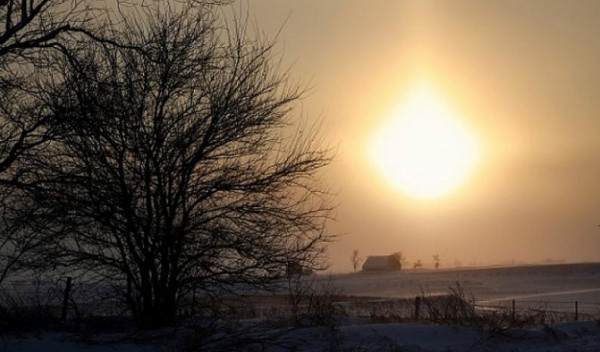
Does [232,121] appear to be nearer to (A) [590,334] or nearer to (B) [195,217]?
(B) [195,217]

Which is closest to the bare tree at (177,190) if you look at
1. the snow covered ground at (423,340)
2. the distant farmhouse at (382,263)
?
the snow covered ground at (423,340)

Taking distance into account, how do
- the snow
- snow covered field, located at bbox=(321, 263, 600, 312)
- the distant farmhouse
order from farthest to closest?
the distant farmhouse → snow covered field, located at bbox=(321, 263, 600, 312) → the snow

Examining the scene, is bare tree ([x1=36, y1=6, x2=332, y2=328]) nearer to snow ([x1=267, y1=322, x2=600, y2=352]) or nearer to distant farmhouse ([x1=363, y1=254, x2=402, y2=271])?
snow ([x1=267, y1=322, x2=600, y2=352])

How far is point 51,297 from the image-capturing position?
17.0m

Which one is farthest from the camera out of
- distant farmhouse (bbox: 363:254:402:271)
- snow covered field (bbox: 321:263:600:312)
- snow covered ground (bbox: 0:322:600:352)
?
distant farmhouse (bbox: 363:254:402:271)

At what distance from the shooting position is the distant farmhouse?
153625 mm

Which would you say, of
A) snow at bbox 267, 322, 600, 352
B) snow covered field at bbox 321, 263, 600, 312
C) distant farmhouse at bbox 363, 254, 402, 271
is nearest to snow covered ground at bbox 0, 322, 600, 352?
snow at bbox 267, 322, 600, 352

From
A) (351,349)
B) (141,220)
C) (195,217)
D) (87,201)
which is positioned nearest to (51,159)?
(87,201)

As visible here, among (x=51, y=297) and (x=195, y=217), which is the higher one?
(x=195, y=217)

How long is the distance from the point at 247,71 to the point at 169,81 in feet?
6.22

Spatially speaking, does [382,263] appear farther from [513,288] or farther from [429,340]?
[429,340]

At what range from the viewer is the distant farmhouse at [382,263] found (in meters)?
154

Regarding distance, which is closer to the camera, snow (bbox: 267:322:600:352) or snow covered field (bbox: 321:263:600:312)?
snow (bbox: 267:322:600:352)

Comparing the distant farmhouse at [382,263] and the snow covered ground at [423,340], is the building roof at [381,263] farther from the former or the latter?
the snow covered ground at [423,340]
